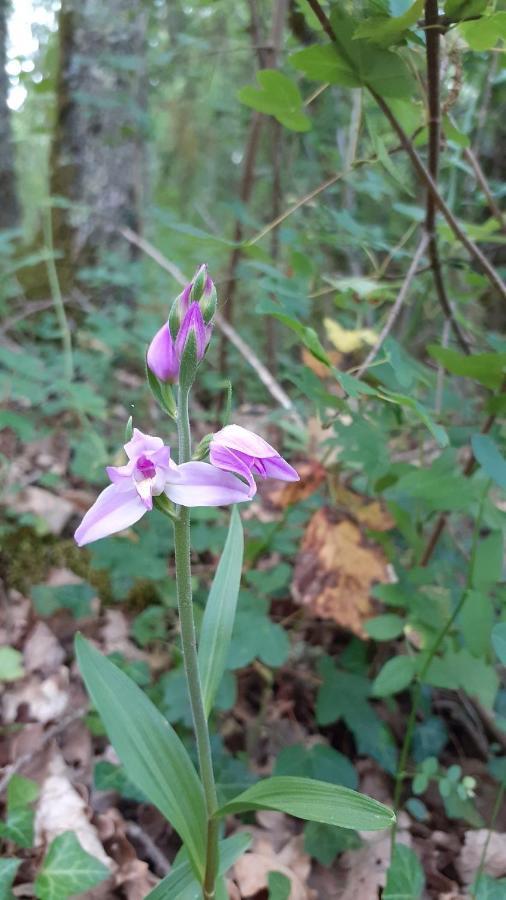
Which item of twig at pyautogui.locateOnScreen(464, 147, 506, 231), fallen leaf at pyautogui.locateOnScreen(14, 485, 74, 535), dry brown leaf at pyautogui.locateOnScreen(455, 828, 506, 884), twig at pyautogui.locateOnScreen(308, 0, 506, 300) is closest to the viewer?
twig at pyautogui.locateOnScreen(308, 0, 506, 300)

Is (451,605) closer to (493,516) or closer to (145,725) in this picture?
(493,516)

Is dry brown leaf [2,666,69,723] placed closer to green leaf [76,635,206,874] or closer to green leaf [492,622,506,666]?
green leaf [76,635,206,874]

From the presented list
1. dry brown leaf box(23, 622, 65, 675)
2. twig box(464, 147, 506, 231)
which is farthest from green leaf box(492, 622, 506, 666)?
dry brown leaf box(23, 622, 65, 675)

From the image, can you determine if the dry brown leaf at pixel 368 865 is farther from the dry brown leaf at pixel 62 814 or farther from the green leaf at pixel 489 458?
the green leaf at pixel 489 458

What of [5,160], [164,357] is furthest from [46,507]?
[5,160]

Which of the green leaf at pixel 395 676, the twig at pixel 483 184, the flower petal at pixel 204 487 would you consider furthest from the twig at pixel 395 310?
the green leaf at pixel 395 676

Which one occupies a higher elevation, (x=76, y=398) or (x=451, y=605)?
(x=76, y=398)

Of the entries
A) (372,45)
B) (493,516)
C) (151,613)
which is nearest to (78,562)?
(151,613)
